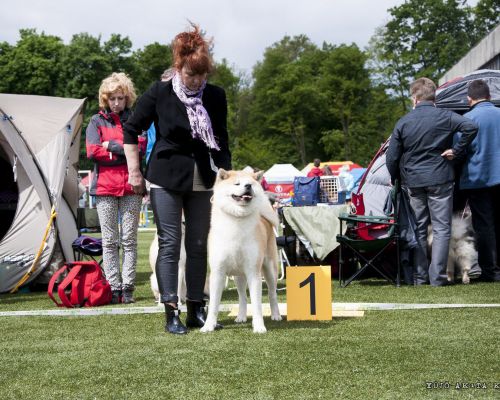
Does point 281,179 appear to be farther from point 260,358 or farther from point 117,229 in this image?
point 260,358

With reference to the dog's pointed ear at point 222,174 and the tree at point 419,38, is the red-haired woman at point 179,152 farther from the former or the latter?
the tree at point 419,38

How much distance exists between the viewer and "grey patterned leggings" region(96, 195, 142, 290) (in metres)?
5.57

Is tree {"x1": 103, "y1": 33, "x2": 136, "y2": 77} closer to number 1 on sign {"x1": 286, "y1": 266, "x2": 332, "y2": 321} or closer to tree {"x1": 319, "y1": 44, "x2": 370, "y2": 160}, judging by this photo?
tree {"x1": 319, "y1": 44, "x2": 370, "y2": 160}

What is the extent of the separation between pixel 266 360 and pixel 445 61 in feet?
126

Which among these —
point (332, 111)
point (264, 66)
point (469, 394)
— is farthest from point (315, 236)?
point (264, 66)

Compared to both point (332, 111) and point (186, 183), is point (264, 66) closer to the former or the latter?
point (332, 111)

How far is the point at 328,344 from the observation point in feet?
11.8

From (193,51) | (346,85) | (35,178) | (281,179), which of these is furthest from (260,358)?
(346,85)

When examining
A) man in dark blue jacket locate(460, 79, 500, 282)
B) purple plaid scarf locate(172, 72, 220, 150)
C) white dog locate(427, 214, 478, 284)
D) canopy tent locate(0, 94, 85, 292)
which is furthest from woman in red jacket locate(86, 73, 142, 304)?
man in dark blue jacket locate(460, 79, 500, 282)

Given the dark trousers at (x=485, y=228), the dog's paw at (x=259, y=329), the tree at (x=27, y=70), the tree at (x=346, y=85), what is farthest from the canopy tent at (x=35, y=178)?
the tree at (x=346, y=85)

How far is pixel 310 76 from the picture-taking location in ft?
156

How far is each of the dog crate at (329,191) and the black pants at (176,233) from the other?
476cm

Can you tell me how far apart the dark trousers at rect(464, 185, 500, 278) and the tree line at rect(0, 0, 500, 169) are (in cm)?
3033

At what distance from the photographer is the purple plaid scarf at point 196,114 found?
4.04m
